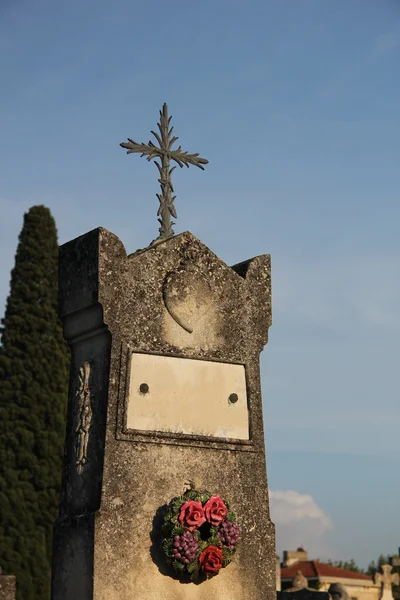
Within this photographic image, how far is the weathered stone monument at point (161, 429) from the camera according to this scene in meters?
9.19

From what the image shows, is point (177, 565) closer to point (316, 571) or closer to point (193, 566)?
point (193, 566)

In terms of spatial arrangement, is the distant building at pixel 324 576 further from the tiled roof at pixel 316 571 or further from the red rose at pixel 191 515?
the red rose at pixel 191 515

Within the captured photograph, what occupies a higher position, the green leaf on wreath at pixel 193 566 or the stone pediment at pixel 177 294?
the stone pediment at pixel 177 294

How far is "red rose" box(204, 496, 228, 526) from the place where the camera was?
9359 millimetres

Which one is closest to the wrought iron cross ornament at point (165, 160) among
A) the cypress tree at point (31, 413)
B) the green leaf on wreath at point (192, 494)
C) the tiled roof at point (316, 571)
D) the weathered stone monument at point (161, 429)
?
the weathered stone monument at point (161, 429)

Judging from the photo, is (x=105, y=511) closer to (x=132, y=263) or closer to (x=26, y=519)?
(x=132, y=263)

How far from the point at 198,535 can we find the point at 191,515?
0.64ft

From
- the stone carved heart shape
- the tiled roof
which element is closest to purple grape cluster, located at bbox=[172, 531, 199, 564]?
the stone carved heart shape

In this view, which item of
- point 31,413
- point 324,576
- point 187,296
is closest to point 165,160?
point 187,296

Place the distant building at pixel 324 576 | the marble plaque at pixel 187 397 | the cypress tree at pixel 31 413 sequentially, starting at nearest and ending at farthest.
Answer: the marble plaque at pixel 187 397
the cypress tree at pixel 31 413
the distant building at pixel 324 576

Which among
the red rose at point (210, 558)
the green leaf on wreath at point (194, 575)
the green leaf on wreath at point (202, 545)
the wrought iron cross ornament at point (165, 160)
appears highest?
the wrought iron cross ornament at point (165, 160)

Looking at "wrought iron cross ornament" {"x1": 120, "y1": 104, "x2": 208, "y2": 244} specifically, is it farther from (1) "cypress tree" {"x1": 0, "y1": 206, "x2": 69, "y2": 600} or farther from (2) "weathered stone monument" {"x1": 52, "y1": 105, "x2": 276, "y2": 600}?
(1) "cypress tree" {"x1": 0, "y1": 206, "x2": 69, "y2": 600}

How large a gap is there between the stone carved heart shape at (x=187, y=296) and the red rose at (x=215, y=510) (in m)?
1.37

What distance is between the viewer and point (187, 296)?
9.83 metres
